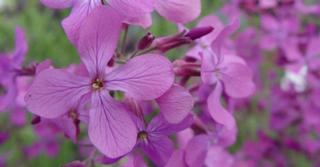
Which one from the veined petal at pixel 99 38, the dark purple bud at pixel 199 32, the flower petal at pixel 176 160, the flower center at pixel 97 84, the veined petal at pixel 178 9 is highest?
the veined petal at pixel 99 38

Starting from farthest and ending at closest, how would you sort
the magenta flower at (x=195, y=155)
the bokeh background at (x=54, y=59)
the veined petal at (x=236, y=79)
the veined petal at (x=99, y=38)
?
the bokeh background at (x=54, y=59) < the veined petal at (x=236, y=79) < the magenta flower at (x=195, y=155) < the veined petal at (x=99, y=38)

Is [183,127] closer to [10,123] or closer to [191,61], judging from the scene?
[191,61]

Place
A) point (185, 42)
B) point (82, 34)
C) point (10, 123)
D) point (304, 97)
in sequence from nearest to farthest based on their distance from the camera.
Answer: point (82, 34)
point (185, 42)
point (304, 97)
point (10, 123)

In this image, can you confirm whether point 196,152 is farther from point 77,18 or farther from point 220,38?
point 77,18

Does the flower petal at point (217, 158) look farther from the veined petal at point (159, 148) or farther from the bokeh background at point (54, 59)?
the bokeh background at point (54, 59)

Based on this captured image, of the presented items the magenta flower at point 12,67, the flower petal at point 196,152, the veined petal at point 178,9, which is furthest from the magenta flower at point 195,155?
the magenta flower at point 12,67

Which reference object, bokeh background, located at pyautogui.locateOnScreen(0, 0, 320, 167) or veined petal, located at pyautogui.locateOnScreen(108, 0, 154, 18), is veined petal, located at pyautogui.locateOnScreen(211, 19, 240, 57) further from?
bokeh background, located at pyautogui.locateOnScreen(0, 0, 320, 167)

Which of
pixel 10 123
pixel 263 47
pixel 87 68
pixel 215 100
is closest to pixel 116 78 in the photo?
pixel 87 68
